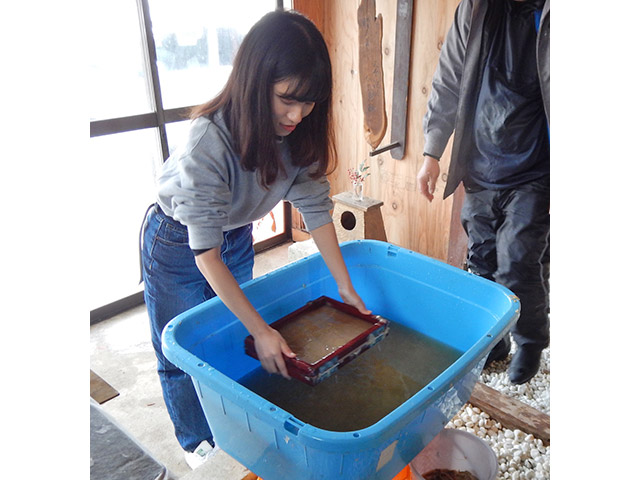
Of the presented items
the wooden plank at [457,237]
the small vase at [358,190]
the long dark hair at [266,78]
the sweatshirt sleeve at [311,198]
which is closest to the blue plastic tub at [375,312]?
the sweatshirt sleeve at [311,198]

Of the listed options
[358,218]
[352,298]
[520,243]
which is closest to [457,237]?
[358,218]

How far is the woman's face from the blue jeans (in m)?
0.36

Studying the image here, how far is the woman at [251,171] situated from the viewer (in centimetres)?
96

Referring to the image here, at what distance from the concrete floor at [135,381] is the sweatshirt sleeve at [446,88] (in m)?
1.33

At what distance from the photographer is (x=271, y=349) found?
39.5 inches

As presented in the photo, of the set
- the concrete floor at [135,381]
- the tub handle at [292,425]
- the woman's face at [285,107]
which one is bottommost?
the concrete floor at [135,381]

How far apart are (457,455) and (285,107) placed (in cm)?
91

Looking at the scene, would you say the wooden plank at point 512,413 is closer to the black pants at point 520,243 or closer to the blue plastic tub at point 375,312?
the black pants at point 520,243

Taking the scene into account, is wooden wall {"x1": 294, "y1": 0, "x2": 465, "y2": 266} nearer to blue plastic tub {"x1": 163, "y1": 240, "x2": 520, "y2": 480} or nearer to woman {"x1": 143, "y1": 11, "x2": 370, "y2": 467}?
blue plastic tub {"x1": 163, "y1": 240, "x2": 520, "y2": 480}

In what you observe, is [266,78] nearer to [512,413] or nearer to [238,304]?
[238,304]

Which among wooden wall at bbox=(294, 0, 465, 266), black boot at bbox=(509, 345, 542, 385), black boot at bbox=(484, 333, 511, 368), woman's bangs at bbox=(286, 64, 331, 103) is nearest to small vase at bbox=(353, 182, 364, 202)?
wooden wall at bbox=(294, 0, 465, 266)

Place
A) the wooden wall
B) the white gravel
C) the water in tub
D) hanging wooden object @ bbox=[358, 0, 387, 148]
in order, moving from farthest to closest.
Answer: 1. hanging wooden object @ bbox=[358, 0, 387, 148]
2. the wooden wall
3. the white gravel
4. the water in tub

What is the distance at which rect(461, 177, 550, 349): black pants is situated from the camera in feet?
5.17
